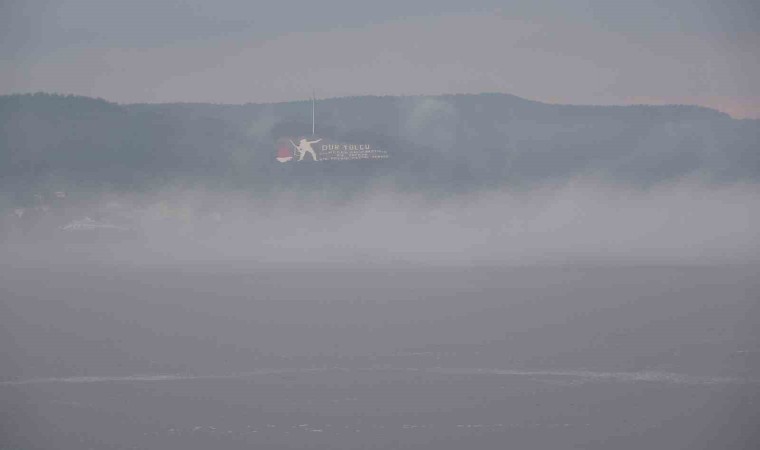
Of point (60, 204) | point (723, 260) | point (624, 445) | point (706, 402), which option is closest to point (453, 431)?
point (624, 445)

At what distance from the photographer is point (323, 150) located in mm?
66250

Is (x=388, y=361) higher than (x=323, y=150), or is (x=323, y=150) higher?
(x=323, y=150)

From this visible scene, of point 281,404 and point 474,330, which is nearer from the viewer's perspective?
point 281,404

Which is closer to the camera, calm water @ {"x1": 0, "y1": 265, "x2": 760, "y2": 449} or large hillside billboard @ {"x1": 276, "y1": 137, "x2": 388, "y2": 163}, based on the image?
calm water @ {"x1": 0, "y1": 265, "x2": 760, "y2": 449}

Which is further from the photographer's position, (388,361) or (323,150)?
(323,150)

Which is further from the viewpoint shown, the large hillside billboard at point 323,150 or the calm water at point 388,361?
the large hillside billboard at point 323,150

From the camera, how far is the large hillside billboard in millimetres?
65312

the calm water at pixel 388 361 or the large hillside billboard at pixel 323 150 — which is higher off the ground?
the large hillside billboard at pixel 323 150

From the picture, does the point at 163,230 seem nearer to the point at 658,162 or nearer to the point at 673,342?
the point at 658,162

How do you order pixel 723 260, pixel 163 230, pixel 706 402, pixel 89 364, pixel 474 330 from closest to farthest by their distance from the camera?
1. pixel 706 402
2. pixel 89 364
3. pixel 474 330
4. pixel 723 260
5. pixel 163 230

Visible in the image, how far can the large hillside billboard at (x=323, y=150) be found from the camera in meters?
65.3

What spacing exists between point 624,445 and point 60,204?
43948 millimetres

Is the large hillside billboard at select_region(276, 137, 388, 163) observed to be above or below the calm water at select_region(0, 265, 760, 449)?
above

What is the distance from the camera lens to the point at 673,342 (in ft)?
139
